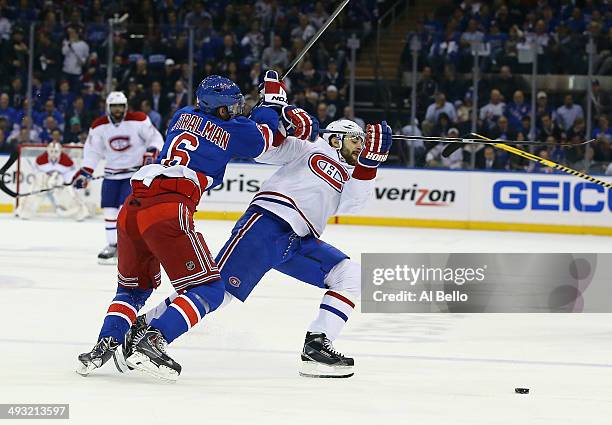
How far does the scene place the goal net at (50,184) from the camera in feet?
45.4

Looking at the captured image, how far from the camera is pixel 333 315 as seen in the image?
5402 millimetres

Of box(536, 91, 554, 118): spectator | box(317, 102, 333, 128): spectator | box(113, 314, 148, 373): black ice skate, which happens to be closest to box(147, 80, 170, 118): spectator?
box(317, 102, 333, 128): spectator

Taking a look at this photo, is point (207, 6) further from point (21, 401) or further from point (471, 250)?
Result: point (21, 401)

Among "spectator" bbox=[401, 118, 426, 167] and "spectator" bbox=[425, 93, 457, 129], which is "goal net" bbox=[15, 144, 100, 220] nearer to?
"spectator" bbox=[401, 118, 426, 167]

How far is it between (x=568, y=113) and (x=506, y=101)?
2.29ft

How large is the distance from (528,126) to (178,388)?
9.53 meters

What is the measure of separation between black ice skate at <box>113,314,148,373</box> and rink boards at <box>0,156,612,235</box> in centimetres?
876

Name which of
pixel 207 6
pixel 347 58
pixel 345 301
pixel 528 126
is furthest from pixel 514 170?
pixel 345 301

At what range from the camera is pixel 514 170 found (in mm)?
13766

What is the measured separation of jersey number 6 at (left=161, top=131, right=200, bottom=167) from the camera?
5.08 meters

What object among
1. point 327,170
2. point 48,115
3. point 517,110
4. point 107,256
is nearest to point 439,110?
point 517,110

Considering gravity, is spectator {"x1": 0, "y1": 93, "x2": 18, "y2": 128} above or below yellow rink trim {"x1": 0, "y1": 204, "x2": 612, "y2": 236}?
above

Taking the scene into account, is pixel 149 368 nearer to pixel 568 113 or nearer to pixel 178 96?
pixel 568 113

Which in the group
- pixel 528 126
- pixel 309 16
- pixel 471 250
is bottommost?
pixel 471 250
